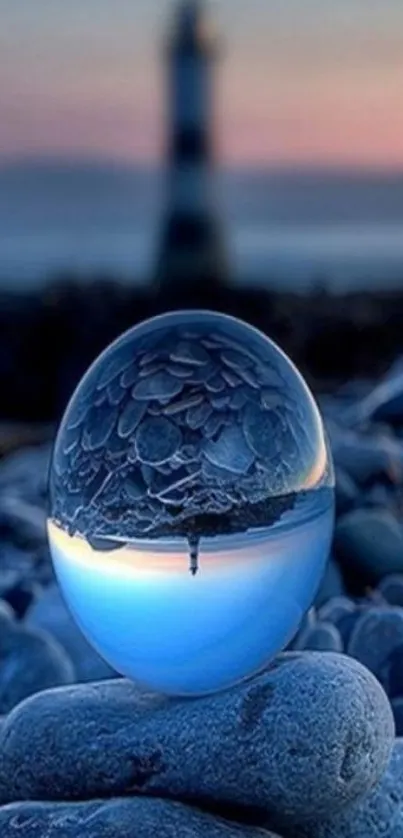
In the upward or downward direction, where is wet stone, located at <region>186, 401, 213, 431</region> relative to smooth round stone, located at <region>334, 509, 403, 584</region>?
upward

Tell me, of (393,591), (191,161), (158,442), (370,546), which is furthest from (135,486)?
(191,161)

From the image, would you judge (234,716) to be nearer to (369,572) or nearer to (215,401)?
(215,401)

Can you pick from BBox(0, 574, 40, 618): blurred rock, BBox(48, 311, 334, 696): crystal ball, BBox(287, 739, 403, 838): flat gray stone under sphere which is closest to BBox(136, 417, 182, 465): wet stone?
BBox(48, 311, 334, 696): crystal ball

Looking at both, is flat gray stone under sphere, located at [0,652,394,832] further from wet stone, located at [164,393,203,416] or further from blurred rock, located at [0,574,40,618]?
blurred rock, located at [0,574,40,618]

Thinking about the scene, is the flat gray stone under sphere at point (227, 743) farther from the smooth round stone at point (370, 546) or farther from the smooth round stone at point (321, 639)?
the smooth round stone at point (370, 546)

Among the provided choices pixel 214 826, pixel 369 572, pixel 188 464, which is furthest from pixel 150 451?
pixel 369 572
